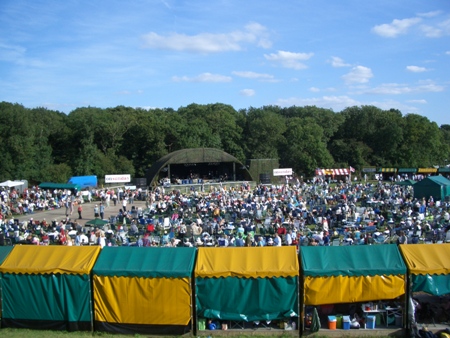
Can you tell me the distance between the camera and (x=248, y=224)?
734 inches

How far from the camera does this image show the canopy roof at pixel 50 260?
937 cm

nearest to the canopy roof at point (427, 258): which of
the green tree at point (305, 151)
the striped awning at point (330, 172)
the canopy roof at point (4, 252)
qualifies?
the canopy roof at point (4, 252)

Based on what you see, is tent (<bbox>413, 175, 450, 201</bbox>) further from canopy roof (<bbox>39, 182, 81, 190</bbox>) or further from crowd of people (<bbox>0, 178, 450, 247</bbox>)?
canopy roof (<bbox>39, 182, 81, 190</bbox>)

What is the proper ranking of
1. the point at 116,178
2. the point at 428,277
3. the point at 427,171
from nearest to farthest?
1. the point at 428,277
2. the point at 116,178
3. the point at 427,171

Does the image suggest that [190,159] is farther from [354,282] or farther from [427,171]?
[354,282]

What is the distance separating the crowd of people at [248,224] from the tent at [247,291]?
18.8 feet

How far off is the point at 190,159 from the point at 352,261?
33562mm

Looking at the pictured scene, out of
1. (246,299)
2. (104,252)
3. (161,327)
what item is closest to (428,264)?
(246,299)

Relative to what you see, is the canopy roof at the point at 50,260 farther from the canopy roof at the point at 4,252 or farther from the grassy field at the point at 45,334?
the grassy field at the point at 45,334

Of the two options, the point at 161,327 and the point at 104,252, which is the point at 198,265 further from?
the point at 104,252

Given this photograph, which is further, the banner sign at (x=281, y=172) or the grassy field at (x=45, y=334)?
the banner sign at (x=281, y=172)

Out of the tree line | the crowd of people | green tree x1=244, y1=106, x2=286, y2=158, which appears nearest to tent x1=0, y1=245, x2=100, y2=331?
the crowd of people

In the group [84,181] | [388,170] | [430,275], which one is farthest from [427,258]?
[388,170]

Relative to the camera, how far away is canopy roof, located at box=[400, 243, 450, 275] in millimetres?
8992
